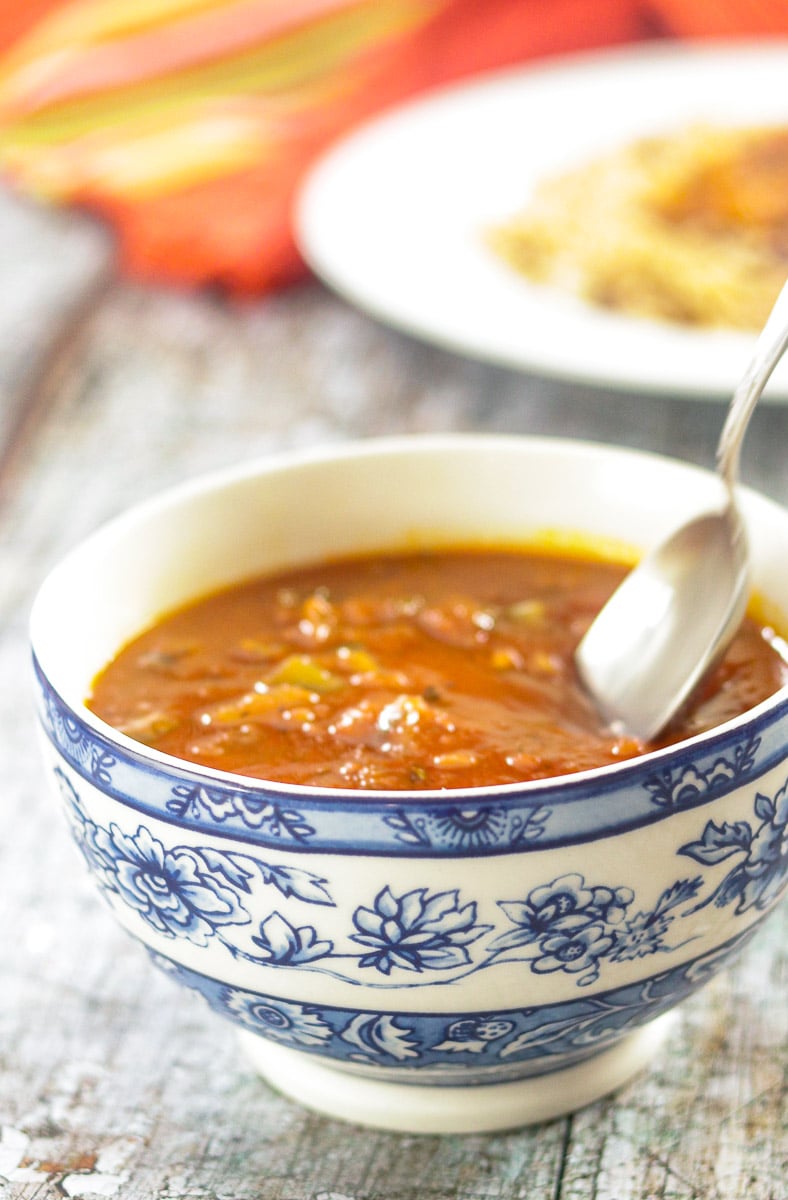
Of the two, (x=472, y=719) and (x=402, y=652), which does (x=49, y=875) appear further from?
(x=472, y=719)

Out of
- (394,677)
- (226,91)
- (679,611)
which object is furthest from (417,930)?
(226,91)

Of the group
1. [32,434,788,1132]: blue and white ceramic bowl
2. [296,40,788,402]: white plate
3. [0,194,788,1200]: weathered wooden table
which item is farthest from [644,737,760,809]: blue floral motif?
[296,40,788,402]: white plate

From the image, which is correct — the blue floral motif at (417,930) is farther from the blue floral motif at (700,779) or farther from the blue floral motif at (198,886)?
the blue floral motif at (700,779)

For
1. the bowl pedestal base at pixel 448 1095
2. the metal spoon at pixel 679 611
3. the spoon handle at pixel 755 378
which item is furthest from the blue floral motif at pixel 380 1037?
the spoon handle at pixel 755 378

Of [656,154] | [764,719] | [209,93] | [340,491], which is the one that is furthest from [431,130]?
[764,719]

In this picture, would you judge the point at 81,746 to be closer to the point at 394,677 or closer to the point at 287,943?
the point at 287,943
